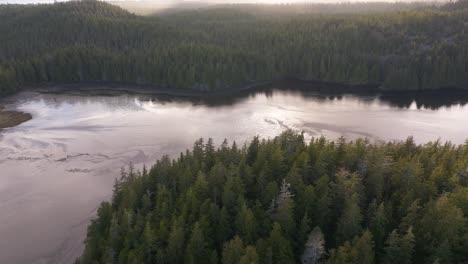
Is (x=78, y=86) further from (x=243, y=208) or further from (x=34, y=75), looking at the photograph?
(x=243, y=208)

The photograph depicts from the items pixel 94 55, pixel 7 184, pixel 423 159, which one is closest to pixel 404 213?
pixel 423 159

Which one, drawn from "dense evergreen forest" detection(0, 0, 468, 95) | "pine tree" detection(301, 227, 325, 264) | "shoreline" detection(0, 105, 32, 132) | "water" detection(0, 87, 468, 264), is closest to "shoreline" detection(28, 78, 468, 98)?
"dense evergreen forest" detection(0, 0, 468, 95)

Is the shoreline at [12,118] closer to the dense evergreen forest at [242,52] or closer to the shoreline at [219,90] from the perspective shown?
the dense evergreen forest at [242,52]

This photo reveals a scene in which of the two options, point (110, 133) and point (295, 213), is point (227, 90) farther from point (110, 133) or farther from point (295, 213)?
point (295, 213)

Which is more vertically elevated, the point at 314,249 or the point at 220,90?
the point at 220,90

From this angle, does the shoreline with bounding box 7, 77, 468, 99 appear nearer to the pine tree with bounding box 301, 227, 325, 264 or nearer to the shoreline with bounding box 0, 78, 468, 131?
the shoreline with bounding box 0, 78, 468, 131

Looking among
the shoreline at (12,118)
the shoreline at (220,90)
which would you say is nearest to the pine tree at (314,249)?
the shoreline at (12,118)

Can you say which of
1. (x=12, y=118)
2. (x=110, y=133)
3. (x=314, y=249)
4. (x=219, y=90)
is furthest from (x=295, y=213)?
(x=219, y=90)
